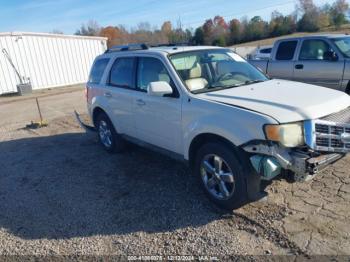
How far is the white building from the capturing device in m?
18.8

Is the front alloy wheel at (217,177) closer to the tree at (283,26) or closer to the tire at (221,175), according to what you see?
the tire at (221,175)

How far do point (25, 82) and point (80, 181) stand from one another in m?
17.0

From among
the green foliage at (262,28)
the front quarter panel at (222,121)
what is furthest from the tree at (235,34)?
the front quarter panel at (222,121)

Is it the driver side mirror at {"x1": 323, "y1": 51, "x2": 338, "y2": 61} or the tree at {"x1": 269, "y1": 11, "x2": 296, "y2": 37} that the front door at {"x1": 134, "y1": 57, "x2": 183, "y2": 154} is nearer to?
the driver side mirror at {"x1": 323, "y1": 51, "x2": 338, "y2": 61}

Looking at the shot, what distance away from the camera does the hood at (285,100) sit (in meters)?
3.23

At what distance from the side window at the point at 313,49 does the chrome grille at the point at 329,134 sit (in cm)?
486

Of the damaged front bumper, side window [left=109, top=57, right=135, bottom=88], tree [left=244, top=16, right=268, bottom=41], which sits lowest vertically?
the damaged front bumper

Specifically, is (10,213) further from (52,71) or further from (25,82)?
(52,71)

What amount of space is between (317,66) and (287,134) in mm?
5404

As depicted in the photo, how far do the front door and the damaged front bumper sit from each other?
1.25 m

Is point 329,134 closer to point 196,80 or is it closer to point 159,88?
point 196,80

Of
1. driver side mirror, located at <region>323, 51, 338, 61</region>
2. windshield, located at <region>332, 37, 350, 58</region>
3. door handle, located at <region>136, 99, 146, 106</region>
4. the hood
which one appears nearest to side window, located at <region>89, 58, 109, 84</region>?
door handle, located at <region>136, 99, 146, 106</region>

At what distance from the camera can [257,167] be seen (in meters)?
3.21

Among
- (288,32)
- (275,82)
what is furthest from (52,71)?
(288,32)
